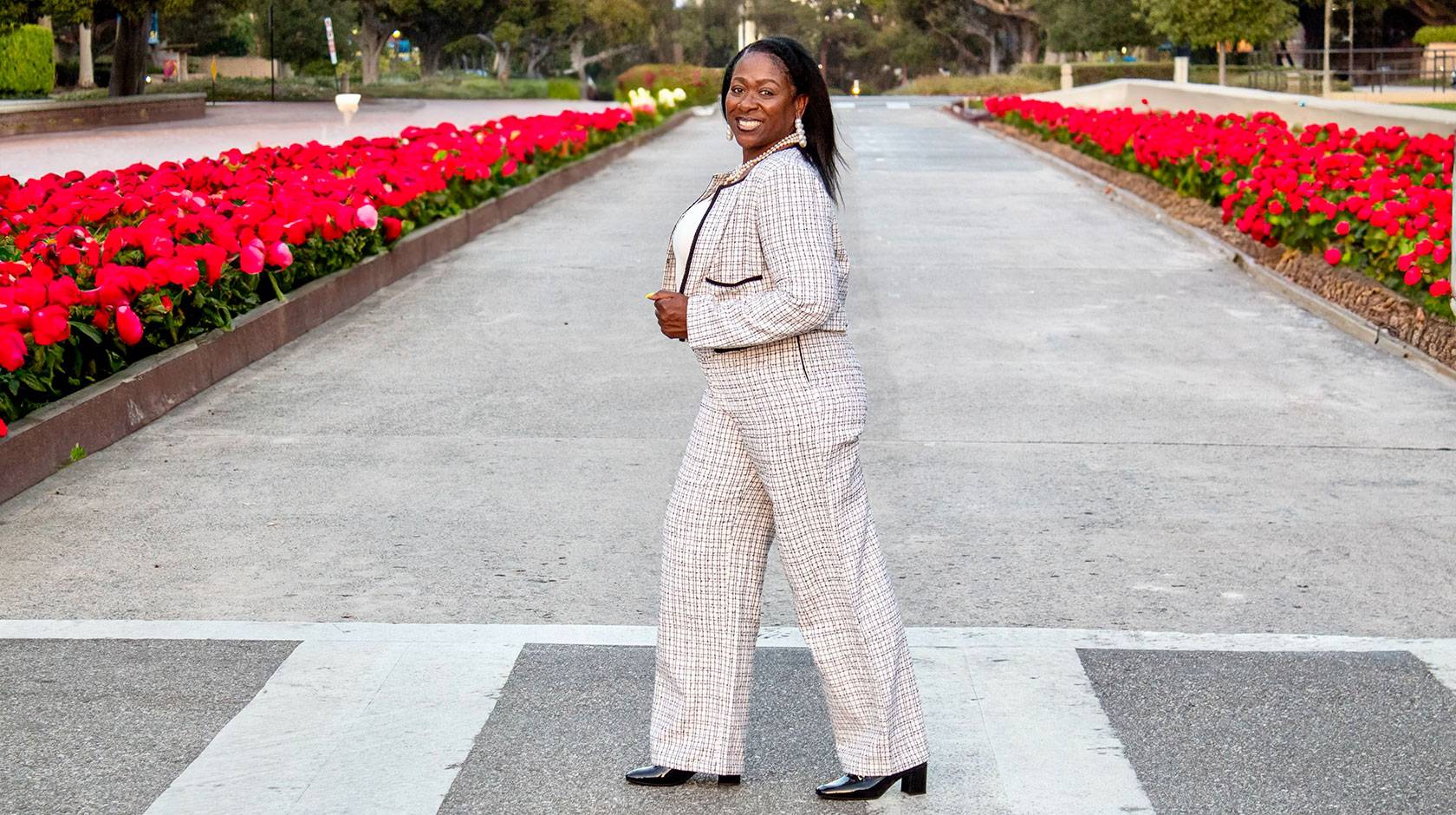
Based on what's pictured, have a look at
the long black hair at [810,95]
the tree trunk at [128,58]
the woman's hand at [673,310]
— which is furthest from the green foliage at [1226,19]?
the woman's hand at [673,310]

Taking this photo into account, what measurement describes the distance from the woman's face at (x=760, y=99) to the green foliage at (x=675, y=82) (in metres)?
51.5

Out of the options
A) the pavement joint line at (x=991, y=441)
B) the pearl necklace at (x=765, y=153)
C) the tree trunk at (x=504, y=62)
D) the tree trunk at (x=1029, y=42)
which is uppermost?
the tree trunk at (x=1029, y=42)

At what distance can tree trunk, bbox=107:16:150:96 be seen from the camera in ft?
130

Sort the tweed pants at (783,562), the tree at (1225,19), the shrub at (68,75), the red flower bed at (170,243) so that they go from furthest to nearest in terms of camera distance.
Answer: the shrub at (68,75) < the tree at (1225,19) < the red flower bed at (170,243) < the tweed pants at (783,562)

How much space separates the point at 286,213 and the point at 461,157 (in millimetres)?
6506

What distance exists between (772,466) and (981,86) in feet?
234

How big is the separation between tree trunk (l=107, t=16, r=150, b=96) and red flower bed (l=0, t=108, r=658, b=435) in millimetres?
24798

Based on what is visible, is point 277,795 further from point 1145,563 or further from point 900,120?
point 900,120

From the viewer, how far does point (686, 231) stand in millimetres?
3996

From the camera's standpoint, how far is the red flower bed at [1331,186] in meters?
11.4

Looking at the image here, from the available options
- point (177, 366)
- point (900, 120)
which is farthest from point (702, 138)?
point (177, 366)

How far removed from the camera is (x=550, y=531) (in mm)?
6848

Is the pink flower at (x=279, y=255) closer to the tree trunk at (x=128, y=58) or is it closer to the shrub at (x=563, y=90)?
the tree trunk at (x=128, y=58)

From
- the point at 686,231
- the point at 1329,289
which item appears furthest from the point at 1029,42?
the point at 686,231
